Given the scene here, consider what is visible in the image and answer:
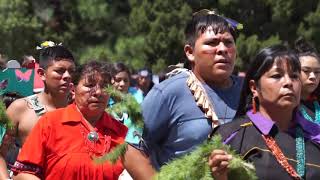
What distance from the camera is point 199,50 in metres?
4.29

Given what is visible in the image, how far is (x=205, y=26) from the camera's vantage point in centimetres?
436

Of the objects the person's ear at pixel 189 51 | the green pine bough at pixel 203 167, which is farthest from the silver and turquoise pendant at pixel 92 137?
the green pine bough at pixel 203 167

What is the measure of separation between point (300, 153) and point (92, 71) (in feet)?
6.00

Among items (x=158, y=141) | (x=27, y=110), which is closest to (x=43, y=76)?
(x=27, y=110)

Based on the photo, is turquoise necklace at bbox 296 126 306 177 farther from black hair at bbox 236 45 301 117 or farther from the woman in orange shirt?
the woman in orange shirt

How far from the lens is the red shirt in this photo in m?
4.82

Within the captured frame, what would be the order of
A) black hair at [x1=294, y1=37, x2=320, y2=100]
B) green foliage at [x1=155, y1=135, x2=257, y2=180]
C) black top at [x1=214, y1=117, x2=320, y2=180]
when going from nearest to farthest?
green foliage at [x1=155, y1=135, x2=257, y2=180]
black top at [x1=214, y1=117, x2=320, y2=180]
black hair at [x1=294, y1=37, x2=320, y2=100]

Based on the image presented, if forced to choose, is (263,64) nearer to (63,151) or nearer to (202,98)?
(202,98)

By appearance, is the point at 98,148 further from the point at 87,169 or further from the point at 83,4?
the point at 83,4

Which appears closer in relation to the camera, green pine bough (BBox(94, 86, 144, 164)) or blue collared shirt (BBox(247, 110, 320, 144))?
blue collared shirt (BBox(247, 110, 320, 144))

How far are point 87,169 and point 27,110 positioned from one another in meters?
1.47

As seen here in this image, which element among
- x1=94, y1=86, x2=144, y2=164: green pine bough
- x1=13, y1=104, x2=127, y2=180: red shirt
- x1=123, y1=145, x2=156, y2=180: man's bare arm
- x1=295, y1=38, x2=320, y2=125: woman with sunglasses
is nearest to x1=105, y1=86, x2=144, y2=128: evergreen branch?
x1=94, y1=86, x2=144, y2=164: green pine bough

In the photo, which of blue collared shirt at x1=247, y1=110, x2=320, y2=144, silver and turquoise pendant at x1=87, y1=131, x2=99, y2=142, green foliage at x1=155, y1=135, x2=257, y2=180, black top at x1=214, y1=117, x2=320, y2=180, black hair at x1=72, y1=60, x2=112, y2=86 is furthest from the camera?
black hair at x1=72, y1=60, x2=112, y2=86

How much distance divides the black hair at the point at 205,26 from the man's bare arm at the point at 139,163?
63cm
